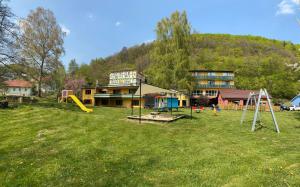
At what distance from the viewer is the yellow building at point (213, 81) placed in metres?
69.9

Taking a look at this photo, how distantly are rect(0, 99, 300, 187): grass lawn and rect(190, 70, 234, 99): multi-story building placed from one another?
5691cm

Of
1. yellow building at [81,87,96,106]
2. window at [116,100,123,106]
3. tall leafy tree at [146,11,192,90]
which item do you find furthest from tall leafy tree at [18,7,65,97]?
tall leafy tree at [146,11,192,90]

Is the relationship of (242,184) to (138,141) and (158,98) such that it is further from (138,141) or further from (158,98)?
(158,98)

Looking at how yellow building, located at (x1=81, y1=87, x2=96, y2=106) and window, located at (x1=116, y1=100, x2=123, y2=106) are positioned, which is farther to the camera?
yellow building, located at (x1=81, y1=87, x2=96, y2=106)

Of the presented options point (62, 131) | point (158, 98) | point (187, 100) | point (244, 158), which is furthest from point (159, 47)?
point (244, 158)

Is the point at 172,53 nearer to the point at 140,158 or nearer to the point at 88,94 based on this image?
the point at 88,94

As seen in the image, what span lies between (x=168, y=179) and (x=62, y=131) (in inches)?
334

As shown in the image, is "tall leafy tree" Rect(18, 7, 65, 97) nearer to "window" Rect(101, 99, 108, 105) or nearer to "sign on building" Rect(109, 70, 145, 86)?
"window" Rect(101, 99, 108, 105)

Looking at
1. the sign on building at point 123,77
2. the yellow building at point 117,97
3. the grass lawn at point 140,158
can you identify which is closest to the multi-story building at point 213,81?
the yellow building at point 117,97

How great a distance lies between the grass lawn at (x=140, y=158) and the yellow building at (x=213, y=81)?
187ft

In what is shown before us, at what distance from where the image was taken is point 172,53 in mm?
46656

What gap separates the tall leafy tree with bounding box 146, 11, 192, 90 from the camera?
4534cm

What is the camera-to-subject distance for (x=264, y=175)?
7.20 meters

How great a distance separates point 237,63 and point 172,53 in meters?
59.8
